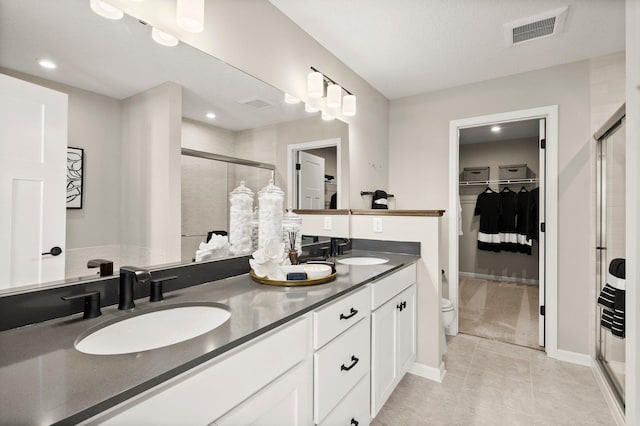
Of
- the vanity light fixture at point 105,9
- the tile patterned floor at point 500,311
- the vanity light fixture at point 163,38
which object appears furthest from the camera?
the tile patterned floor at point 500,311

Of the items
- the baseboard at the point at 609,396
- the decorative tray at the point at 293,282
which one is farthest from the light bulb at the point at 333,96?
the baseboard at the point at 609,396

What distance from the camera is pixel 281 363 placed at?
953mm

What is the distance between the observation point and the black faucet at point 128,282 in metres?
1.01

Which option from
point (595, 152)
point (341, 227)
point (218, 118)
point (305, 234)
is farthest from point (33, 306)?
point (595, 152)

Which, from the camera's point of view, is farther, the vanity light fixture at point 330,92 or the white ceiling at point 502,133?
the white ceiling at point 502,133

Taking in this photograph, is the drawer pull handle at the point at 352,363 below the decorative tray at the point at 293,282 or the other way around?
below

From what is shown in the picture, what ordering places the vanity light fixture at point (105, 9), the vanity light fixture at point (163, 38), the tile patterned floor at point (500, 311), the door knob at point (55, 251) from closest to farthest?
the door knob at point (55, 251) → the vanity light fixture at point (105, 9) → the vanity light fixture at point (163, 38) → the tile patterned floor at point (500, 311)

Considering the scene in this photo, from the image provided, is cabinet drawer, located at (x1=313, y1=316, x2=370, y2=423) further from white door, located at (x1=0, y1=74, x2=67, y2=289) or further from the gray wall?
the gray wall

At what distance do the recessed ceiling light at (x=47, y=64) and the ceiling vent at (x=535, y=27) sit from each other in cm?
253

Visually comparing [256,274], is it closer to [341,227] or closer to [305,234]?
[305,234]

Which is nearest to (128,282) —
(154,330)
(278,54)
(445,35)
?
(154,330)

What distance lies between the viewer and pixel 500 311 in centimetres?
359

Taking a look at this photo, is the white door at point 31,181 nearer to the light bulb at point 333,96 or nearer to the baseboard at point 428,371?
the light bulb at point 333,96

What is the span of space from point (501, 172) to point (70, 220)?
18.3 ft
